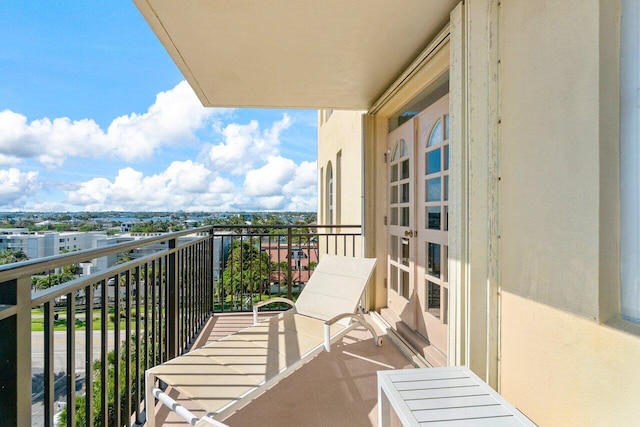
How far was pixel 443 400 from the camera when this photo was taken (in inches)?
57.2

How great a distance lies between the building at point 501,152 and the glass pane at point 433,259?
20 millimetres

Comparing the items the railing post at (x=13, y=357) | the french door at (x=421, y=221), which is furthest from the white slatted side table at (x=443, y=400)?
the railing post at (x=13, y=357)

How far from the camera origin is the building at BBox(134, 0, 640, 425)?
1228 millimetres

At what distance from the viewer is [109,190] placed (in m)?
41.9

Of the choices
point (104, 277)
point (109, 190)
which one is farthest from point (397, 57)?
point (109, 190)

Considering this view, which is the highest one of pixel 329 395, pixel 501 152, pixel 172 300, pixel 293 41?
pixel 293 41

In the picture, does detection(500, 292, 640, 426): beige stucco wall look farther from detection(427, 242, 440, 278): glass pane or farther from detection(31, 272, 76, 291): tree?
detection(31, 272, 76, 291): tree

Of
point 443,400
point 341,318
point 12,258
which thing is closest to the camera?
point 12,258

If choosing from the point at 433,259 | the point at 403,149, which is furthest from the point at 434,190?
the point at 403,149

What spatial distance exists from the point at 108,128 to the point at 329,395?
54861 millimetres

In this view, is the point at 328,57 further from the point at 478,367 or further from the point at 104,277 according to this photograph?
the point at 478,367

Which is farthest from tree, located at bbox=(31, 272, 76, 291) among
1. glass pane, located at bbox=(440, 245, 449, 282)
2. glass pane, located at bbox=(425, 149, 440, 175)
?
glass pane, located at bbox=(425, 149, 440, 175)

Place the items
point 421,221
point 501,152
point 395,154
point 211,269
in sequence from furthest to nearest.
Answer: point 211,269 → point 395,154 → point 421,221 → point 501,152

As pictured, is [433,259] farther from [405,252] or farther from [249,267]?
[249,267]
